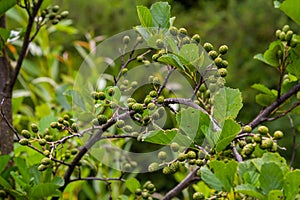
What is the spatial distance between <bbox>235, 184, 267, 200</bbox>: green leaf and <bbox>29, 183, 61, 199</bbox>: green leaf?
0.33 m

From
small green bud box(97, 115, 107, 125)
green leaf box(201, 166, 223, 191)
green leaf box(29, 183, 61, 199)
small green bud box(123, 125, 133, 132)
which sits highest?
small green bud box(97, 115, 107, 125)

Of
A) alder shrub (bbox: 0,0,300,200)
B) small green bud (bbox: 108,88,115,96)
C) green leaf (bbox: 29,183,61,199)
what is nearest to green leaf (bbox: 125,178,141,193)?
alder shrub (bbox: 0,0,300,200)

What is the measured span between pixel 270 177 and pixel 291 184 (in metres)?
Answer: 0.03

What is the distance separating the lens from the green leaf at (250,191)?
66 centimetres

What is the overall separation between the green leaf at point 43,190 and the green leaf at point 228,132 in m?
0.32

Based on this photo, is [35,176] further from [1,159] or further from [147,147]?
[147,147]

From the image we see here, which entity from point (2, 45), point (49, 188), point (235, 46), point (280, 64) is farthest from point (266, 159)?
point (235, 46)

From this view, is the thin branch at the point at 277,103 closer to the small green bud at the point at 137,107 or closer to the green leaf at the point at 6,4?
the small green bud at the point at 137,107

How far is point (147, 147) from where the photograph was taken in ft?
10.1

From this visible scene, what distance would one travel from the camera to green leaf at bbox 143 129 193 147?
0.68m

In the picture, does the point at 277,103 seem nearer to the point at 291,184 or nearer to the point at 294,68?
the point at 294,68

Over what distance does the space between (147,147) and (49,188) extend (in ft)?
7.34

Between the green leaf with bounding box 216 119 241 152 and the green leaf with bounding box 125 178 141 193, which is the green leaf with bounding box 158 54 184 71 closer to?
the green leaf with bounding box 216 119 241 152

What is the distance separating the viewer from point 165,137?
69cm
